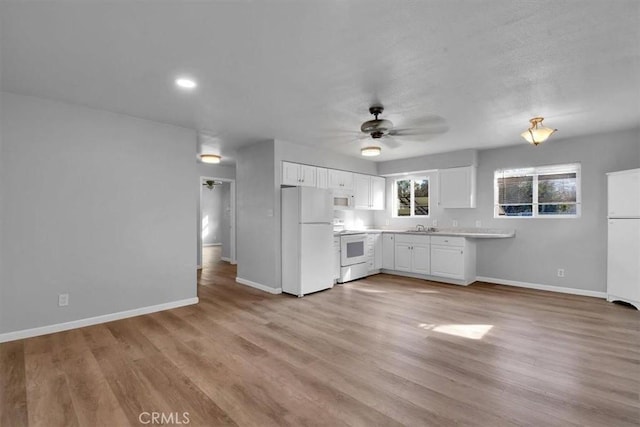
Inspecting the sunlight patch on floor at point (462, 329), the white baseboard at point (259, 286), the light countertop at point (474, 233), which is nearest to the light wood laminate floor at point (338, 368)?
the sunlight patch on floor at point (462, 329)

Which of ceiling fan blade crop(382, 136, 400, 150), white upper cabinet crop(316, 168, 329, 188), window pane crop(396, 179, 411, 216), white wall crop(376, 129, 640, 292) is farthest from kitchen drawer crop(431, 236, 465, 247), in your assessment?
white upper cabinet crop(316, 168, 329, 188)

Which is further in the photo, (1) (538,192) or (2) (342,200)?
(2) (342,200)

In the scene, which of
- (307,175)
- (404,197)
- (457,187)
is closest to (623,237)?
(457,187)

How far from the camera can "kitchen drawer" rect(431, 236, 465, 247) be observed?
5.39 metres

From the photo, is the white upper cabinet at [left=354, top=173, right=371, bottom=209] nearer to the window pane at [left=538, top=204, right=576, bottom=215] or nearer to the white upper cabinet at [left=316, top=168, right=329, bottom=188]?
the white upper cabinet at [left=316, top=168, right=329, bottom=188]

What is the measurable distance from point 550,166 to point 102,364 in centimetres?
661

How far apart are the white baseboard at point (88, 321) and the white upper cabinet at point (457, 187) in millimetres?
4885

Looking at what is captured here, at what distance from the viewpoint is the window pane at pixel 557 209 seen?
194 inches

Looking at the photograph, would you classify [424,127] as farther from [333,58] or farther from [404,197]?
[404,197]

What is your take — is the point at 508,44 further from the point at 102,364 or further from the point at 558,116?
the point at 102,364

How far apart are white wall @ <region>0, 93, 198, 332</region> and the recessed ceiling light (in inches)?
53.6

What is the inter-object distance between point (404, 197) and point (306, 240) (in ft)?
10.8

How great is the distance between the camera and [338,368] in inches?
98.2

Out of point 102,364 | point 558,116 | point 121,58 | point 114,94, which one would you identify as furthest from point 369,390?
point 558,116
